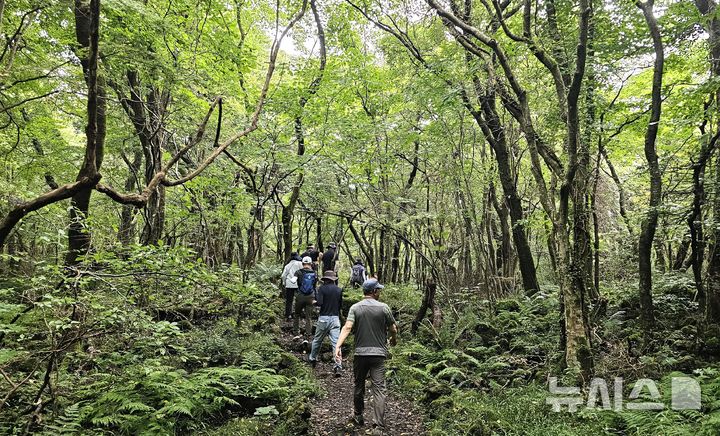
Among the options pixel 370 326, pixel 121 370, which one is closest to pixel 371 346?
pixel 370 326

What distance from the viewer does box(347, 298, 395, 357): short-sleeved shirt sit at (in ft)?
21.0

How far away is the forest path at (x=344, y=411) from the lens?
6.71m

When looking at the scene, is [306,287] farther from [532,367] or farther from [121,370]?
[532,367]

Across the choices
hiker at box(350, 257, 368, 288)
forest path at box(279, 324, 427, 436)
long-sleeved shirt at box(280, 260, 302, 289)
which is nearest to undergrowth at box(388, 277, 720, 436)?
forest path at box(279, 324, 427, 436)

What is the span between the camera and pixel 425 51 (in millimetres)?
14656

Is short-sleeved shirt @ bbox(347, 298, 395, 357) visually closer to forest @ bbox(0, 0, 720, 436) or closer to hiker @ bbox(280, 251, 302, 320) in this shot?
forest @ bbox(0, 0, 720, 436)

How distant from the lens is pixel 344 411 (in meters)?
7.52

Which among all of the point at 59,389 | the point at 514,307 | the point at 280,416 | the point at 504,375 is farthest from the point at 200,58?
the point at 514,307

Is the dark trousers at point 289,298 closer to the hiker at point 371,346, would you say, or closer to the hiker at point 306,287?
the hiker at point 306,287

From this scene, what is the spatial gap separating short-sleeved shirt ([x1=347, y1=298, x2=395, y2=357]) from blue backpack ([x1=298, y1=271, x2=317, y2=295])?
413 cm

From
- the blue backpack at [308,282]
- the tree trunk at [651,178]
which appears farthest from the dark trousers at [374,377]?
the tree trunk at [651,178]

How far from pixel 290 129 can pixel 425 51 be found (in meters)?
5.71

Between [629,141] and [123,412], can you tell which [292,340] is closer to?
[123,412]

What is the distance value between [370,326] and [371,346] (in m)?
0.31
